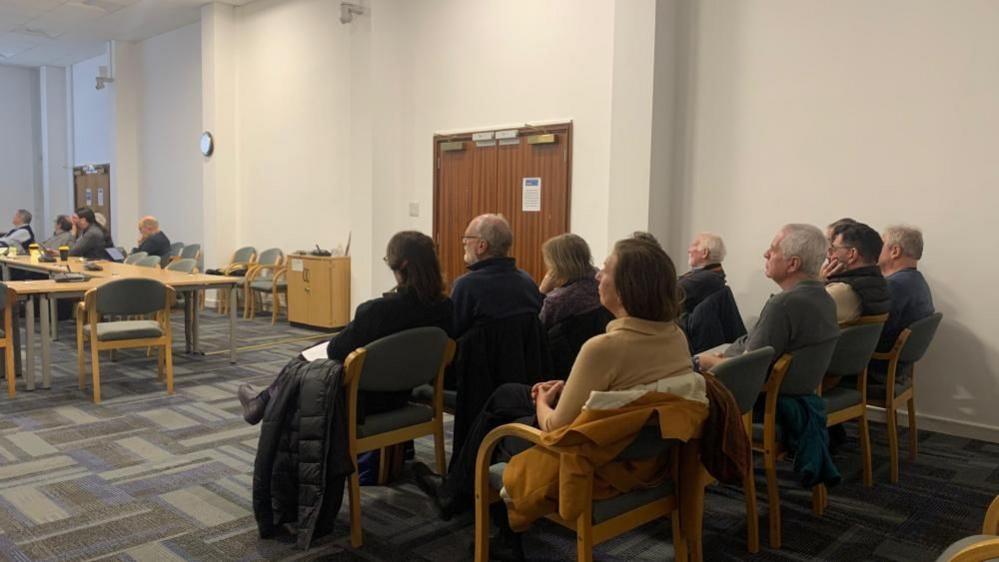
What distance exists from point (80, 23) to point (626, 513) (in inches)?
433

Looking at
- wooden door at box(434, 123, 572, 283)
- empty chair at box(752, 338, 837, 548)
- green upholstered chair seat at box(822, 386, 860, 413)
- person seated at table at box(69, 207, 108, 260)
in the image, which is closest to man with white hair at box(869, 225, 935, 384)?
green upholstered chair seat at box(822, 386, 860, 413)

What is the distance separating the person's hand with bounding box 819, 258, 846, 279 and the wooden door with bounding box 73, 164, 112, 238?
1171 cm

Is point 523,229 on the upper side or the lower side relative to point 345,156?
lower

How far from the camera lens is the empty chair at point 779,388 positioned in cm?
281

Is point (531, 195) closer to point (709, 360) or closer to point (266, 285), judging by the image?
point (709, 360)

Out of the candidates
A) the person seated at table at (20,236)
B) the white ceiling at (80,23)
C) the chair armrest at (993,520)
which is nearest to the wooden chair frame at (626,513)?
the chair armrest at (993,520)

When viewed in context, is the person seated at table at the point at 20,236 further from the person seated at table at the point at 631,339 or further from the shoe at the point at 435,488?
the person seated at table at the point at 631,339

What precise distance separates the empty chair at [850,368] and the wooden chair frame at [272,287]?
21.0 feet

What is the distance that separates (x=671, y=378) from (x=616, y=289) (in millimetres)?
286

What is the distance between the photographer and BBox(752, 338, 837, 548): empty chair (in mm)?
2809

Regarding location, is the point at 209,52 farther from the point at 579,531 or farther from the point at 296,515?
the point at 579,531

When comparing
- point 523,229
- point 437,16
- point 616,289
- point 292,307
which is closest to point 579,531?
point 616,289

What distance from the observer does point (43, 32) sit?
424 inches

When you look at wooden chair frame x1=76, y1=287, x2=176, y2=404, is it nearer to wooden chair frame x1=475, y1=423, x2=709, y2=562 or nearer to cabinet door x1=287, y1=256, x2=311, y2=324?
cabinet door x1=287, y1=256, x2=311, y2=324
